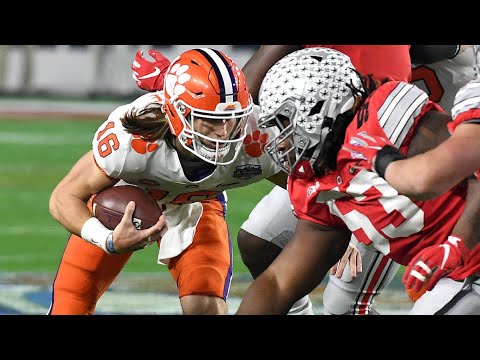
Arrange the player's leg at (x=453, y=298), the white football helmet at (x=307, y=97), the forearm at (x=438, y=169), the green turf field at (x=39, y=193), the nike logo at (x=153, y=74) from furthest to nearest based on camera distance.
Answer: the green turf field at (x=39, y=193)
the nike logo at (x=153, y=74)
the white football helmet at (x=307, y=97)
the player's leg at (x=453, y=298)
the forearm at (x=438, y=169)

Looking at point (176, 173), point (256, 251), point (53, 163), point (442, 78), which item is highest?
point (442, 78)

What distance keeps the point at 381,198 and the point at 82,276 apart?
1414 millimetres

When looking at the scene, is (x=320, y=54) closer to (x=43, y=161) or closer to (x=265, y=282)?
(x=265, y=282)

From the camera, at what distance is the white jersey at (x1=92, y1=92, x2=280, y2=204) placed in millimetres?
3891

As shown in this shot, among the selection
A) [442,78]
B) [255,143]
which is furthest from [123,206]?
[442,78]

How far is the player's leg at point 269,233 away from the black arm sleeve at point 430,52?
82 centimetres

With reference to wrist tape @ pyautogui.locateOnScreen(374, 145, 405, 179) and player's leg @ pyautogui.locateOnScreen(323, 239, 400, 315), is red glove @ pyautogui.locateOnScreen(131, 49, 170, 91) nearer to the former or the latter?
player's leg @ pyautogui.locateOnScreen(323, 239, 400, 315)

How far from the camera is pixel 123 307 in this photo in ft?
17.1

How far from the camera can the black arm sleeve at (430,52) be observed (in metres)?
4.47

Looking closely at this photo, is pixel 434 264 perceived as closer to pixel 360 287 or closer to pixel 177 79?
pixel 360 287

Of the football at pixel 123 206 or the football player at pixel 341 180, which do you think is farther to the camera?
the football at pixel 123 206

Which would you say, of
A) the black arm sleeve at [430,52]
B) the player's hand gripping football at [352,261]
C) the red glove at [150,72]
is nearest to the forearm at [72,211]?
the red glove at [150,72]

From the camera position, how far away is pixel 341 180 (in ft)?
11.0

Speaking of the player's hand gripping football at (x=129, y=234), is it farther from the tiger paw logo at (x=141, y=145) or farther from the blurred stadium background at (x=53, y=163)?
the blurred stadium background at (x=53, y=163)
